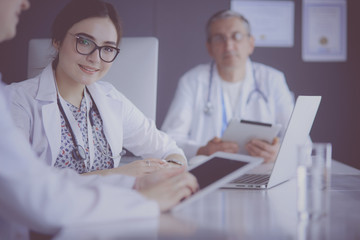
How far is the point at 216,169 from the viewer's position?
1.07m

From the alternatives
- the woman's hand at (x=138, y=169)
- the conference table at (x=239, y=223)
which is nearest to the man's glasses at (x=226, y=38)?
the woman's hand at (x=138, y=169)

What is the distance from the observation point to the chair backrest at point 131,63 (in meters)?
1.78

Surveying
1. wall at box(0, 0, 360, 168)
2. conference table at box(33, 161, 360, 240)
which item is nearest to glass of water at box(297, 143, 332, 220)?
conference table at box(33, 161, 360, 240)

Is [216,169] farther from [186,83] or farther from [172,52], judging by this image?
[172,52]

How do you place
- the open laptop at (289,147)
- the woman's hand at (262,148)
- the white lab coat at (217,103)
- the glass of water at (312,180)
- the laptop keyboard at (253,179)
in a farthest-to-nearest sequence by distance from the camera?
the white lab coat at (217,103)
the woman's hand at (262,148)
the laptop keyboard at (253,179)
the open laptop at (289,147)
the glass of water at (312,180)

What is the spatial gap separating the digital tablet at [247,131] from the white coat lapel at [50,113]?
2.49ft

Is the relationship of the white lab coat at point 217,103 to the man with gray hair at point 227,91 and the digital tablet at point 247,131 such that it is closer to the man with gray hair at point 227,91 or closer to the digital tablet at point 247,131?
the man with gray hair at point 227,91

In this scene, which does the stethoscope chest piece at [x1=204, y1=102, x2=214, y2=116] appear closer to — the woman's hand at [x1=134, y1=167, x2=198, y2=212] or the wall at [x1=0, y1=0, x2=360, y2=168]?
the wall at [x1=0, y1=0, x2=360, y2=168]

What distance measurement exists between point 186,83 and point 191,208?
2006mm

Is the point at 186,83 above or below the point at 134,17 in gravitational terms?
below

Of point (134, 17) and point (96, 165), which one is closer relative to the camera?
point (96, 165)

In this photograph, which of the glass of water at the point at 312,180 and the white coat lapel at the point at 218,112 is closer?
the glass of water at the point at 312,180

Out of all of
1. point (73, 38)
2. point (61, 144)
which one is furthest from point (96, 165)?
point (73, 38)

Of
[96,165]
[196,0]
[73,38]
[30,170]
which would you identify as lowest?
[96,165]
